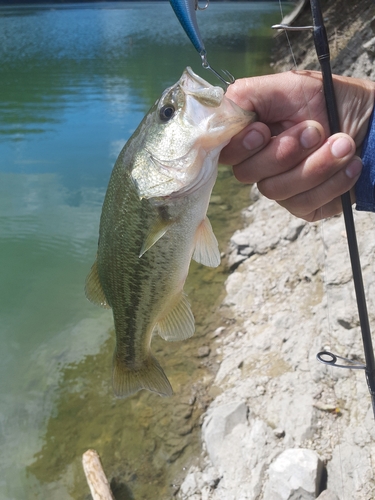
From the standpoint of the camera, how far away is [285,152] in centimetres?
197

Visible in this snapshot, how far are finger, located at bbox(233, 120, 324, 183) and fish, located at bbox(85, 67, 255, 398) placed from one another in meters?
0.22

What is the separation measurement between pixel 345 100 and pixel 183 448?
3615 mm

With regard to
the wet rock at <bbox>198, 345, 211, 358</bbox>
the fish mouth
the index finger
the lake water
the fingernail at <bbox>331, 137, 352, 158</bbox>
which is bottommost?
the lake water

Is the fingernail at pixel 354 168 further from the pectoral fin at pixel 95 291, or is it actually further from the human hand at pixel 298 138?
the pectoral fin at pixel 95 291

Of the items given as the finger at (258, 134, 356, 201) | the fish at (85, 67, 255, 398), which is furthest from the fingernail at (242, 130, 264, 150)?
the finger at (258, 134, 356, 201)

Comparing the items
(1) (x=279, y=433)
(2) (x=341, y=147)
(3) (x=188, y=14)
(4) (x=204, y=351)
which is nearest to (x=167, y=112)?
(3) (x=188, y=14)

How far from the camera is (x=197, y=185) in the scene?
1.86 metres

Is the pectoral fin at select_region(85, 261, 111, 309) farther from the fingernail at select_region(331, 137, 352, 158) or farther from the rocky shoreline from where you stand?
the rocky shoreline

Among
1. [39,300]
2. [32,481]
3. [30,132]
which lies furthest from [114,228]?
[30,132]

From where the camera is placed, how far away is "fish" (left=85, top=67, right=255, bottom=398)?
1771 mm

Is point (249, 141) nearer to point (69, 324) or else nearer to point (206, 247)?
point (206, 247)

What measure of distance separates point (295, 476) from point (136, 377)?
166 centimetres

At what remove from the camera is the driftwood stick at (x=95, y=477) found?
384 centimetres

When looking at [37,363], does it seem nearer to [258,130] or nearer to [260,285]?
[260,285]
